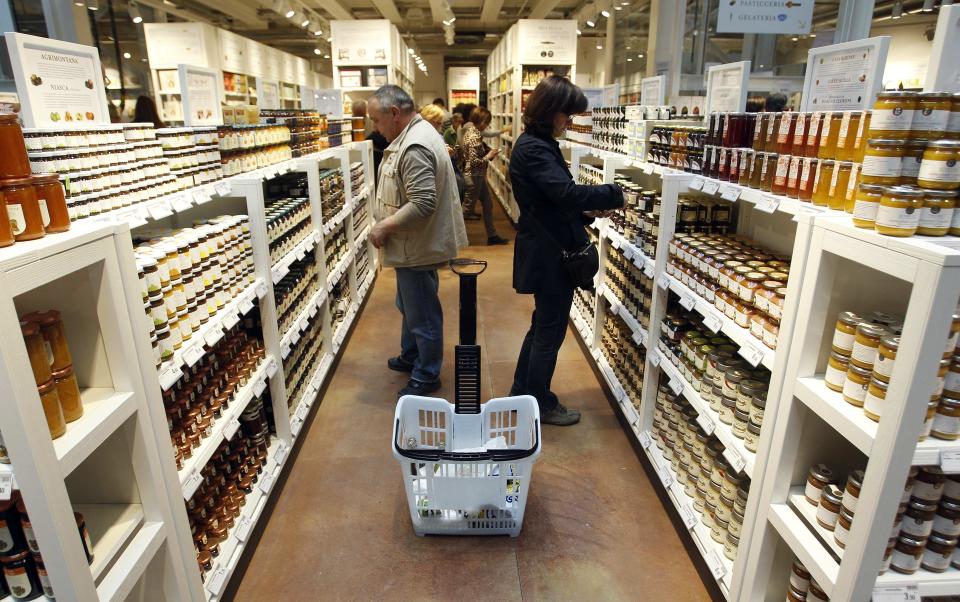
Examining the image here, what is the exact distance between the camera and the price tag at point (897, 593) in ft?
4.63

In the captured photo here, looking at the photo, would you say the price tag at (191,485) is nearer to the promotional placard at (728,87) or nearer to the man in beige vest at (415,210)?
the man in beige vest at (415,210)

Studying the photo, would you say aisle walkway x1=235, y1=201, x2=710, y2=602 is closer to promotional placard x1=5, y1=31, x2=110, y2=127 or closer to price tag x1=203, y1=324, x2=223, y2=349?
price tag x1=203, y1=324, x2=223, y2=349

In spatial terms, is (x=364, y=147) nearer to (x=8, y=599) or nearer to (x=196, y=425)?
(x=196, y=425)


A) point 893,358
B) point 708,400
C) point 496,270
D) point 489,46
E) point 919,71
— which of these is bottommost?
point 496,270

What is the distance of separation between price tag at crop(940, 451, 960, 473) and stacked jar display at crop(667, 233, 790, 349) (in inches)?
24.0

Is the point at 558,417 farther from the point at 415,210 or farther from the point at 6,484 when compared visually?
the point at 6,484

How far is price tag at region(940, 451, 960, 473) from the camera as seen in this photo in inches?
50.9

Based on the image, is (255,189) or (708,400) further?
(255,189)

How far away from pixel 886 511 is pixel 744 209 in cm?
190

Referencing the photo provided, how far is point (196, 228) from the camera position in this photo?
238cm

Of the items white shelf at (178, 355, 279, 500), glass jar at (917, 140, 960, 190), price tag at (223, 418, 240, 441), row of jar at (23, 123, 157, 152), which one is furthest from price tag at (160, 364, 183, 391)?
glass jar at (917, 140, 960, 190)

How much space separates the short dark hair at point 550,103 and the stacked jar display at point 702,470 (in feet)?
4.94

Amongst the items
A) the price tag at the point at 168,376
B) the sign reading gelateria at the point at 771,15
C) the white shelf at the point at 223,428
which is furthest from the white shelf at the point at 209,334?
the sign reading gelateria at the point at 771,15

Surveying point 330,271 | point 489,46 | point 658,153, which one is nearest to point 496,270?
point 330,271
